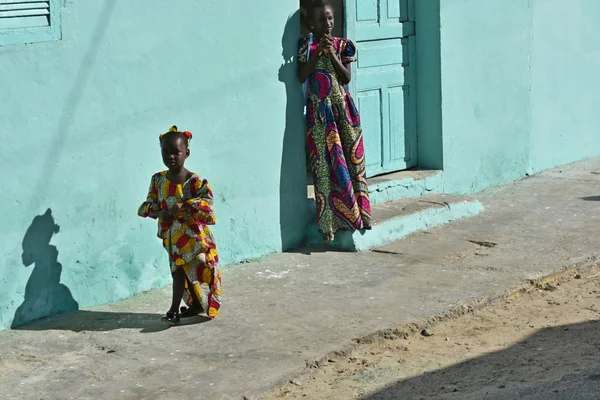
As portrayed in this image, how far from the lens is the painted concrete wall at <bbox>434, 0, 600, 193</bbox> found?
9.08 m

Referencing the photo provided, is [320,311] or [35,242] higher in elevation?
[35,242]

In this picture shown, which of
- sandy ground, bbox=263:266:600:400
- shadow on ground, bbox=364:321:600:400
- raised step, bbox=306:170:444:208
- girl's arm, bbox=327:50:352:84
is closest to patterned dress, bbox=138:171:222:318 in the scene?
sandy ground, bbox=263:266:600:400

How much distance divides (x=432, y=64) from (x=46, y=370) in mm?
4600

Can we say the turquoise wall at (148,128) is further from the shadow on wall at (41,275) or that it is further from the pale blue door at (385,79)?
the pale blue door at (385,79)

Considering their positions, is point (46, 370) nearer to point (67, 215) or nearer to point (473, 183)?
point (67, 215)

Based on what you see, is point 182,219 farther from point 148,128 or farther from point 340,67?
point 340,67

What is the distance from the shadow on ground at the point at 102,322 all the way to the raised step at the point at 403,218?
5.73 feet

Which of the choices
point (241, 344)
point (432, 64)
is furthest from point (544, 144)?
point (241, 344)

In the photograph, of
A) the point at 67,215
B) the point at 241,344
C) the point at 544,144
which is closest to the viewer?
the point at 241,344

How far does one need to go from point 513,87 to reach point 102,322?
5015 millimetres

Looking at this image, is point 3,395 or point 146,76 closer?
point 3,395

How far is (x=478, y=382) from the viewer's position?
529 centimetres

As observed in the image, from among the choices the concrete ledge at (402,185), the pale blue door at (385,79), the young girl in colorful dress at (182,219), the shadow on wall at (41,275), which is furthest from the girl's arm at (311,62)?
the shadow on wall at (41,275)

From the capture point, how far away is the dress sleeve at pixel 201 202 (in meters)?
5.98
